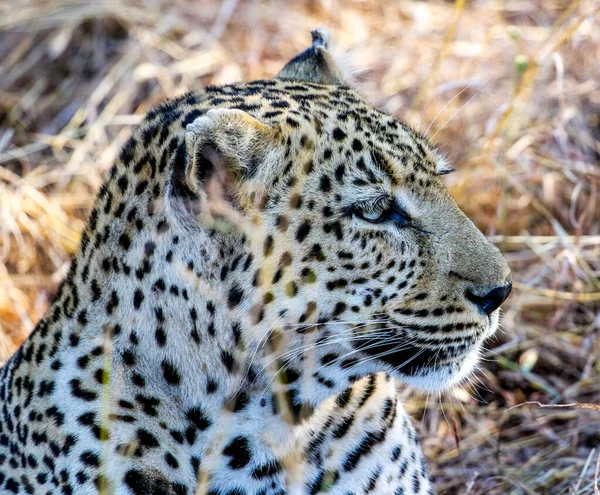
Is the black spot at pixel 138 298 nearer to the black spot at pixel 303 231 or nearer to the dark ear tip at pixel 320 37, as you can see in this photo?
the black spot at pixel 303 231

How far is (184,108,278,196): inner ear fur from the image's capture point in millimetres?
2769

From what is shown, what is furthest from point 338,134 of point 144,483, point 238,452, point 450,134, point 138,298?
point 450,134

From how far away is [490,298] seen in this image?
3.04m

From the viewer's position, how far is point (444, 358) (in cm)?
316

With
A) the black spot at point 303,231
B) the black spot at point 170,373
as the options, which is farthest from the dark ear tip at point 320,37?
the black spot at point 170,373

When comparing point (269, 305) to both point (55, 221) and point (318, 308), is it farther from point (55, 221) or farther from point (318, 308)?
point (55, 221)

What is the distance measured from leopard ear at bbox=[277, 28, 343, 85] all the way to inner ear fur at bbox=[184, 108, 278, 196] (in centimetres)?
79

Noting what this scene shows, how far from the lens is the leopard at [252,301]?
2.96m

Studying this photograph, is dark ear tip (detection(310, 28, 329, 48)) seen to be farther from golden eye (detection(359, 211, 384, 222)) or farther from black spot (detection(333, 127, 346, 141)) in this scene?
golden eye (detection(359, 211, 384, 222))

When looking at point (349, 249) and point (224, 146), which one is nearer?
point (224, 146)

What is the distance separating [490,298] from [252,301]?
747 millimetres

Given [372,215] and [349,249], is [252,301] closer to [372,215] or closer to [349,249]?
[349,249]

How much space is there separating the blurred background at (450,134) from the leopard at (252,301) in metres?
0.96

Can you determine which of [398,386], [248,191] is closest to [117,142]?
[398,386]
